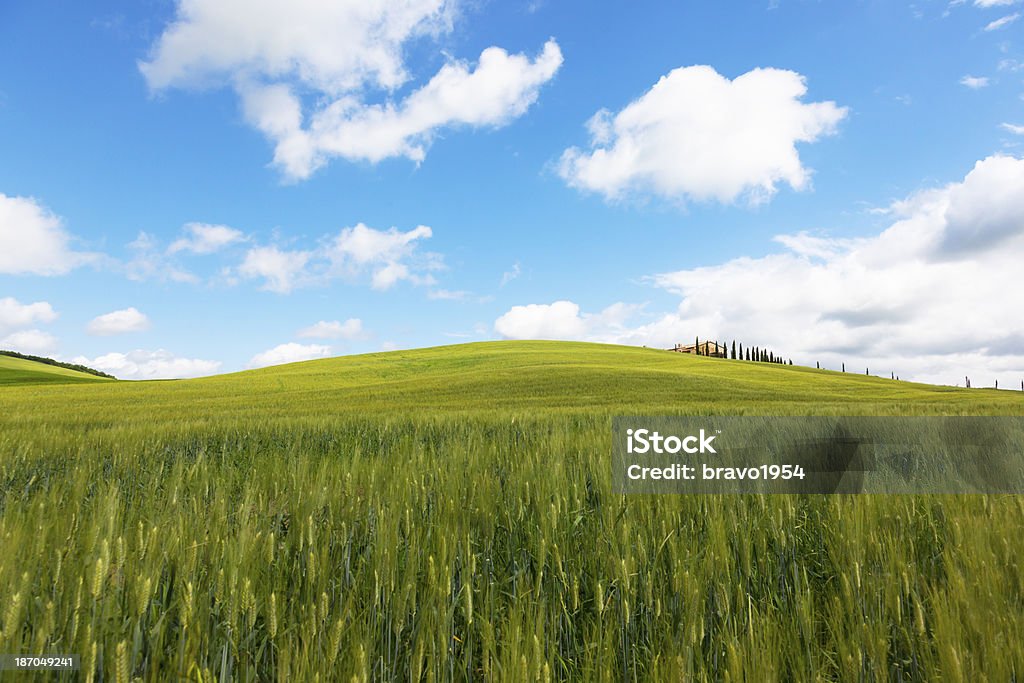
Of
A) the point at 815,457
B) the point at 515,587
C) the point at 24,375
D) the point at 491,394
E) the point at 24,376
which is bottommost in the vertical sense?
the point at 515,587

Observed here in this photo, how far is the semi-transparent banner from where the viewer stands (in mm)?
3107

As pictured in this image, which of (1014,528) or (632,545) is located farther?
(1014,528)

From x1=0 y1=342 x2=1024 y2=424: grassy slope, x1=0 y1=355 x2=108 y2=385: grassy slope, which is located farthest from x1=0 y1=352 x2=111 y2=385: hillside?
x1=0 y1=342 x2=1024 y2=424: grassy slope

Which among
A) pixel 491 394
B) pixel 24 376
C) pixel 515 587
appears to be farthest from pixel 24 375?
pixel 515 587

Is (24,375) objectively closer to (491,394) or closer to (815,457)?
(491,394)

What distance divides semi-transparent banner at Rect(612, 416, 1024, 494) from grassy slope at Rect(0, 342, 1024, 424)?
14.5 feet

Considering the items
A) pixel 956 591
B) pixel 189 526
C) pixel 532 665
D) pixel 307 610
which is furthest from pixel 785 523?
pixel 189 526

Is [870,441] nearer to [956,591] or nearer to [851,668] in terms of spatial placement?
[956,591]

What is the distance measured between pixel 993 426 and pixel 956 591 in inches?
233

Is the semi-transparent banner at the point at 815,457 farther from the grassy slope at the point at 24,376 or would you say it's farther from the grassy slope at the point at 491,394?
the grassy slope at the point at 24,376

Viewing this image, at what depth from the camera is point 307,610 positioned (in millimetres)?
1511

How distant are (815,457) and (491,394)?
65.7 feet

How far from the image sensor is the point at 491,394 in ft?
77.3

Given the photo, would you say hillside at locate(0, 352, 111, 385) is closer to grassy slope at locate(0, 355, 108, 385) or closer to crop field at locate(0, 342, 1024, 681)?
grassy slope at locate(0, 355, 108, 385)
